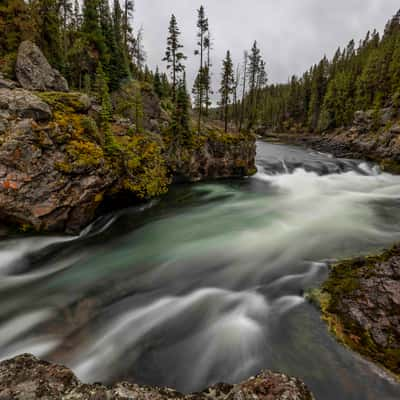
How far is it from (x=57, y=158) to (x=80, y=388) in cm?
858

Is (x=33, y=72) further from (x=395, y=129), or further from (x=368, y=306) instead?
(x=395, y=129)

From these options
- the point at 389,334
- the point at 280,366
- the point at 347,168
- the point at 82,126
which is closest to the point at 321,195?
the point at 347,168

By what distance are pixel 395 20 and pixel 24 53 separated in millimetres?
103191

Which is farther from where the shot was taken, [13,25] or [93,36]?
[93,36]

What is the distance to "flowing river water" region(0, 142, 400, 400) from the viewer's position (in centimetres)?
441

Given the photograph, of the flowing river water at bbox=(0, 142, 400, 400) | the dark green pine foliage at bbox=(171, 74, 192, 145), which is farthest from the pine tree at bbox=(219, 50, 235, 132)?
the flowing river water at bbox=(0, 142, 400, 400)

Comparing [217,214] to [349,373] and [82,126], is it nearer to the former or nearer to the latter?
[82,126]

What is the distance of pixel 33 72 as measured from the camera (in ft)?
38.7

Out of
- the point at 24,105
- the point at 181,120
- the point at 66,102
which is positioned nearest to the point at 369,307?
the point at 24,105

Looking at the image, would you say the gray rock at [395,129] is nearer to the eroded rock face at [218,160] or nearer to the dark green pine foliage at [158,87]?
the eroded rock face at [218,160]

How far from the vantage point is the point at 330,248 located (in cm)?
869

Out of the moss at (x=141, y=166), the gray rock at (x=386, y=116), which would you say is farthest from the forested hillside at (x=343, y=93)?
the moss at (x=141, y=166)

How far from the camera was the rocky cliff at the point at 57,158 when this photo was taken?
8023 millimetres

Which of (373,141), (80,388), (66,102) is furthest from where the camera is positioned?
(373,141)
